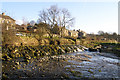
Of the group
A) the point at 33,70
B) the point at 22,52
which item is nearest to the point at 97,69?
the point at 33,70

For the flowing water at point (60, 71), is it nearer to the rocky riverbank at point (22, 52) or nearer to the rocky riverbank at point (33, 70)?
the rocky riverbank at point (33, 70)

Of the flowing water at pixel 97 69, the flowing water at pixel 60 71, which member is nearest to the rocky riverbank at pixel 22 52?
the flowing water at pixel 60 71

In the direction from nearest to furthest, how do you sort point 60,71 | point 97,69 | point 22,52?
point 60,71
point 97,69
point 22,52

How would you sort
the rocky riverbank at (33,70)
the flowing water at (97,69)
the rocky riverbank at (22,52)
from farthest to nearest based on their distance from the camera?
the rocky riverbank at (22,52) → the flowing water at (97,69) → the rocky riverbank at (33,70)

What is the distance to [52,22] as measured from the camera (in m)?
39.8

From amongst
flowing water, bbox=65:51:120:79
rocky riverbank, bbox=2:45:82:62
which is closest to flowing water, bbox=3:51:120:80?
flowing water, bbox=65:51:120:79

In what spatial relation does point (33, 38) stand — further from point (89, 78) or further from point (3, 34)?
point (89, 78)

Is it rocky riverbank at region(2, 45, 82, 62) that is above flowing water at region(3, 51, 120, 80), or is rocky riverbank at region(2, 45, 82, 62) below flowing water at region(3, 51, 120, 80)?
above

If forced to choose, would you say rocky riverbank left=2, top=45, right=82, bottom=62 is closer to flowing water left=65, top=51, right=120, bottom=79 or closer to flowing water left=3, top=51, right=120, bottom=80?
flowing water left=3, top=51, right=120, bottom=80

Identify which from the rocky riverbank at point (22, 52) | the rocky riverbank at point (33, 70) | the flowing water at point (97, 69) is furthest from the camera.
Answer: the rocky riverbank at point (22, 52)

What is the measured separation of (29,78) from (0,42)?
13142mm

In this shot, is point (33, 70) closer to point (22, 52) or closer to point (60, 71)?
point (60, 71)

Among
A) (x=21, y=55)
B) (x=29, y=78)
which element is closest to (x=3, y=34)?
(x=21, y=55)

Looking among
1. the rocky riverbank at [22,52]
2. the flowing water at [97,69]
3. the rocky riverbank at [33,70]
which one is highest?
the rocky riverbank at [22,52]
